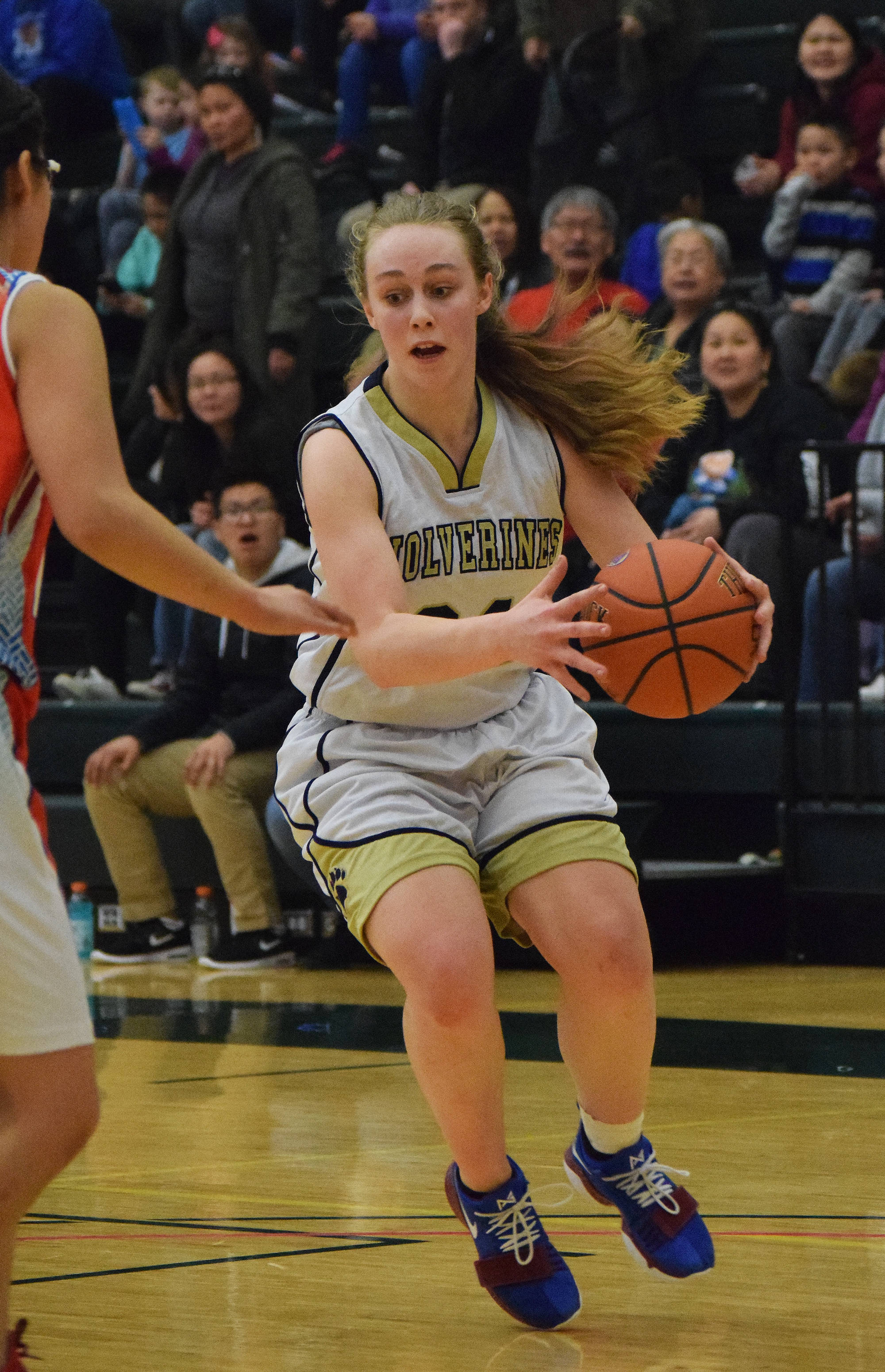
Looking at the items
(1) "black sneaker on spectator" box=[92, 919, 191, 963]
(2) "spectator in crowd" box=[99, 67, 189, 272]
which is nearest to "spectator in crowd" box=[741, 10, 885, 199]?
(2) "spectator in crowd" box=[99, 67, 189, 272]

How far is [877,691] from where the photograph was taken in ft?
22.7

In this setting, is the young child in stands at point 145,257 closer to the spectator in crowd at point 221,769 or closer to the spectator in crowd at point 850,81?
the spectator in crowd at point 221,769

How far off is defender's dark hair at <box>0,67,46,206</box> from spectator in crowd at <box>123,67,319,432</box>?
6141mm

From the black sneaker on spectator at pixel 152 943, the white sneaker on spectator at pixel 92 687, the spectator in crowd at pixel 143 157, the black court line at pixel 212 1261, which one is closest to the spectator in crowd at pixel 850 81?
the spectator in crowd at pixel 143 157

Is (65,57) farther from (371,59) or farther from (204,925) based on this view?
(204,925)

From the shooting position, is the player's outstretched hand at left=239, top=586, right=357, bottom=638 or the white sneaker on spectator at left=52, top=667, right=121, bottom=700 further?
the white sneaker on spectator at left=52, top=667, right=121, bottom=700

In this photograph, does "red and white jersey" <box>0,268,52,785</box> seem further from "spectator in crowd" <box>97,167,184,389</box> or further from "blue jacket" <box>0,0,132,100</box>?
"blue jacket" <box>0,0,132,100</box>

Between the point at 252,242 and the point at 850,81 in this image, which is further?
the point at 252,242

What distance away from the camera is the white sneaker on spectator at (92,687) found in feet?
27.0

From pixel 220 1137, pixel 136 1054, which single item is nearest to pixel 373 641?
pixel 220 1137

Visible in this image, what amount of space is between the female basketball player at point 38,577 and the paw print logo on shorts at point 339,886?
0.79 metres

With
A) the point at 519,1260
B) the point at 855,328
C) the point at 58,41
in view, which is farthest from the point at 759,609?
the point at 58,41

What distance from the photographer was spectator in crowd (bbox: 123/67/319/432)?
869 cm

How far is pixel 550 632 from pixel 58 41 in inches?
364
